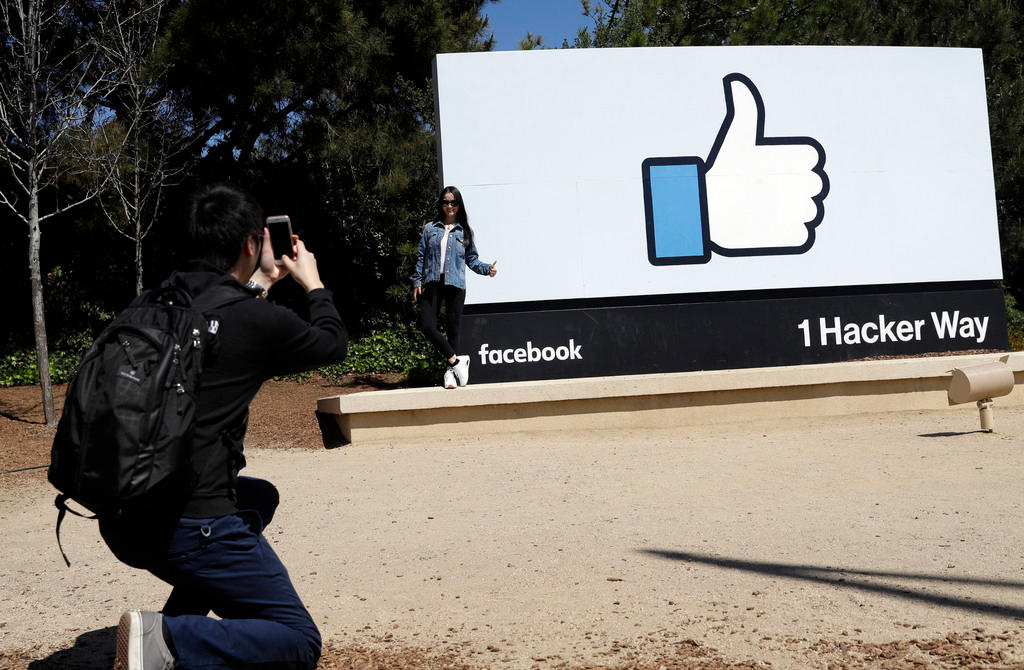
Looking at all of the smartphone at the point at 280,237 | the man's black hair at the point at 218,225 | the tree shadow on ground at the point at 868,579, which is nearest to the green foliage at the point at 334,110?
the tree shadow on ground at the point at 868,579

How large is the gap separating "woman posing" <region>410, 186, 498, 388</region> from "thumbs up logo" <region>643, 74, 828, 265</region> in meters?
2.07

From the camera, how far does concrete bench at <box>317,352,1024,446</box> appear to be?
802 centimetres

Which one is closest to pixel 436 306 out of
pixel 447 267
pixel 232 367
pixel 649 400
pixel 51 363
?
pixel 447 267

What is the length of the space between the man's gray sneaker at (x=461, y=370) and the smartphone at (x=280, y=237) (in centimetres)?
576

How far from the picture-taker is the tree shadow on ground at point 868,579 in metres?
3.50

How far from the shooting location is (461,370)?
855cm

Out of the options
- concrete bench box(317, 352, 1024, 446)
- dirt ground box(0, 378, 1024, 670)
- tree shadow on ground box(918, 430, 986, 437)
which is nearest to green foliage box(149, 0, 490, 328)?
concrete bench box(317, 352, 1024, 446)

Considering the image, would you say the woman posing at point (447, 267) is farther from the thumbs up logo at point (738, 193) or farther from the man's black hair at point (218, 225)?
the man's black hair at point (218, 225)

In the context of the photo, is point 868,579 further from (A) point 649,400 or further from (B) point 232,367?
(A) point 649,400

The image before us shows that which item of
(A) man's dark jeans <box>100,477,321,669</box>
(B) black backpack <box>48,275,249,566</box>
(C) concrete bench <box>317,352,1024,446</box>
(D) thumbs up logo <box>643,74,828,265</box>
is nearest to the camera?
(B) black backpack <box>48,275,249,566</box>

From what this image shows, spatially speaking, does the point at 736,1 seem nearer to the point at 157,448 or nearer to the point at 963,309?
the point at 963,309

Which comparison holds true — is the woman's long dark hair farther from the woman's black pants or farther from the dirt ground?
the dirt ground

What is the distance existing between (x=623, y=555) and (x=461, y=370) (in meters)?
4.30

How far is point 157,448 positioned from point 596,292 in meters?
7.37
